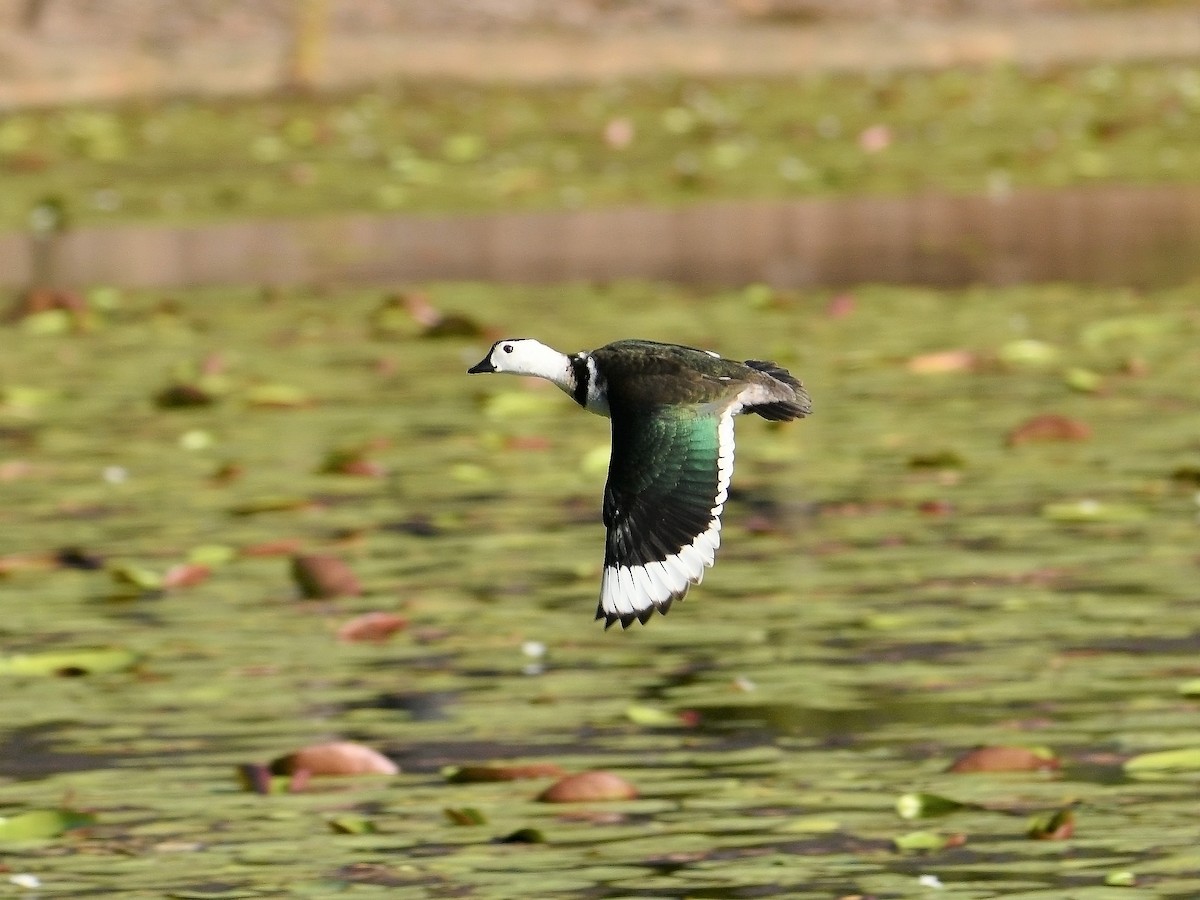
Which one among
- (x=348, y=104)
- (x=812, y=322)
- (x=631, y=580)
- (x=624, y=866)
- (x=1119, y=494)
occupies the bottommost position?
(x=624, y=866)

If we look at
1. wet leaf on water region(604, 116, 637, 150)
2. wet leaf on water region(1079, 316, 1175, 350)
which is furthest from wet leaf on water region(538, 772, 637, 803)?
wet leaf on water region(604, 116, 637, 150)

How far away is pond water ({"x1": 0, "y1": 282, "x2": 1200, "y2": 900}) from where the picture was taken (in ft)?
14.9

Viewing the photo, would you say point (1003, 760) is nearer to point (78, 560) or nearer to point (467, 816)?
point (467, 816)

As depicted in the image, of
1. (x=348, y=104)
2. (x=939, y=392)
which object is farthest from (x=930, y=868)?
(x=348, y=104)

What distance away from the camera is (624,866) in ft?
14.5

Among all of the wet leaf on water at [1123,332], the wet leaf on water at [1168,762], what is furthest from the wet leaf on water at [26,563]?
the wet leaf on water at [1123,332]

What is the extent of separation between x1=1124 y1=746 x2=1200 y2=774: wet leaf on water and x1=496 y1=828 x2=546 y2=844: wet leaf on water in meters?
0.98

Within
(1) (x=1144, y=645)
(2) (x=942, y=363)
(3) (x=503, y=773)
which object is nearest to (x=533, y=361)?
(3) (x=503, y=773)

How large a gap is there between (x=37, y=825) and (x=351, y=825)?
50cm

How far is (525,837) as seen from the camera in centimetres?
455

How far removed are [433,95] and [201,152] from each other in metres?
2.23

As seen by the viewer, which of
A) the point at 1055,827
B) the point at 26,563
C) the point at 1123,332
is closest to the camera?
the point at 1055,827

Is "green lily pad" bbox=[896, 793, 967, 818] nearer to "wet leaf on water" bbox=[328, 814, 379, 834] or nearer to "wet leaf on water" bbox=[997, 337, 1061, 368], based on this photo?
"wet leaf on water" bbox=[328, 814, 379, 834]

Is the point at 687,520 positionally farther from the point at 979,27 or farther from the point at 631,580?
the point at 979,27
